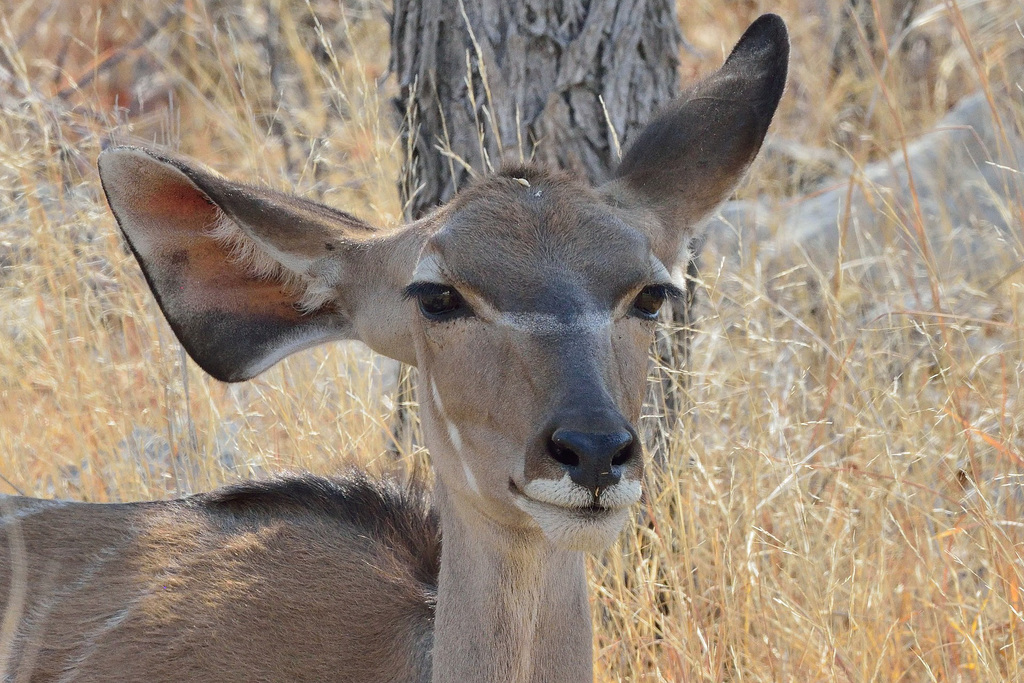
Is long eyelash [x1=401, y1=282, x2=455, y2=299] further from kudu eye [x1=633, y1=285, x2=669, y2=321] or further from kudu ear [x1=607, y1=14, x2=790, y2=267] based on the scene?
kudu ear [x1=607, y1=14, x2=790, y2=267]

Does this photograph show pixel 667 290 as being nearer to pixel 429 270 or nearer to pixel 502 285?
pixel 502 285

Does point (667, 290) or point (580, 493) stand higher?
point (667, 290)

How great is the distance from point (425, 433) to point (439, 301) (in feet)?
1.30

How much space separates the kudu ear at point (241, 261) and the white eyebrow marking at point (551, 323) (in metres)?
0.46

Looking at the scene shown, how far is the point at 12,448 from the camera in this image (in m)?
5.11

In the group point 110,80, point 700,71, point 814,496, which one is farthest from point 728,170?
point 110,80

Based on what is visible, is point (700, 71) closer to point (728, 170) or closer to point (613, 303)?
point (728, 170)

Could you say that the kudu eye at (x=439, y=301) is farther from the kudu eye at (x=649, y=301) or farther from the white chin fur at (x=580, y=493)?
the white chin fur at (x=580, y=493)

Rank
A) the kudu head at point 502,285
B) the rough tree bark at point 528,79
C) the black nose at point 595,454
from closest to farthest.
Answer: the black nose at point 595,454
the kudu head at point 502,285
the rough tree bark at point 528,79

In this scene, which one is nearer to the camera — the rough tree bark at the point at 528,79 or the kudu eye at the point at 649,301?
the kudu eye at the point at 649,301

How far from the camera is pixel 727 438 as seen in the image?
4965mm

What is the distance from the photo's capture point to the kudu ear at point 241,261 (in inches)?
137

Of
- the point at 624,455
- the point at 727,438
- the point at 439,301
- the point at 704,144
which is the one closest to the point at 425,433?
the point at 439,301

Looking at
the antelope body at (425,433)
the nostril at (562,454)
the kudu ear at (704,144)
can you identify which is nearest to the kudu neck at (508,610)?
the antelope body at (425,433)
